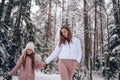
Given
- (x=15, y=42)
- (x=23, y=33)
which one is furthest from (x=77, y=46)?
(x=23, y=33)

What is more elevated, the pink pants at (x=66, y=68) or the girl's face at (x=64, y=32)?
the girl's face at (x=64, y=32)

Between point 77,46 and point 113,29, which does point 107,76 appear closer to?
point 113,29

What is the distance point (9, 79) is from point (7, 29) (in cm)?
1176

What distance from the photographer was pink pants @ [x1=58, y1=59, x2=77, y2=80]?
21.8 ft

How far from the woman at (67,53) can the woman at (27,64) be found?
0.35 m

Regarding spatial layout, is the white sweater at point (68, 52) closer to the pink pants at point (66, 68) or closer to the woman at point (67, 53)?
the woman at point (67, 53)

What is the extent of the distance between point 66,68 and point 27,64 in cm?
97

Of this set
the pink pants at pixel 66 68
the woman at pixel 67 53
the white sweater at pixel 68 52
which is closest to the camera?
the pink pants at pixel 66 68

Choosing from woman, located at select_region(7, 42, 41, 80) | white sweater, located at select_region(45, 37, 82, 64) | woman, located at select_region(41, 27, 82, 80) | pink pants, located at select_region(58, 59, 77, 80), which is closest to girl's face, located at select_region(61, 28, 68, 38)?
woman, located at select_region(41, 27, 82, 80)

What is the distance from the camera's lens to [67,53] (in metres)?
6.94

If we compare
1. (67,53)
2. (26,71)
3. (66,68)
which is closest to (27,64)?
(26,71)

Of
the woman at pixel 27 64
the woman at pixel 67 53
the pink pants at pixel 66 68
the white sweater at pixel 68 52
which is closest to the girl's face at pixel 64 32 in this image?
the woman at pixel 67 53

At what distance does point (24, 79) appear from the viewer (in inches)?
248

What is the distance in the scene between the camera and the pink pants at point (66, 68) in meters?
6.65
